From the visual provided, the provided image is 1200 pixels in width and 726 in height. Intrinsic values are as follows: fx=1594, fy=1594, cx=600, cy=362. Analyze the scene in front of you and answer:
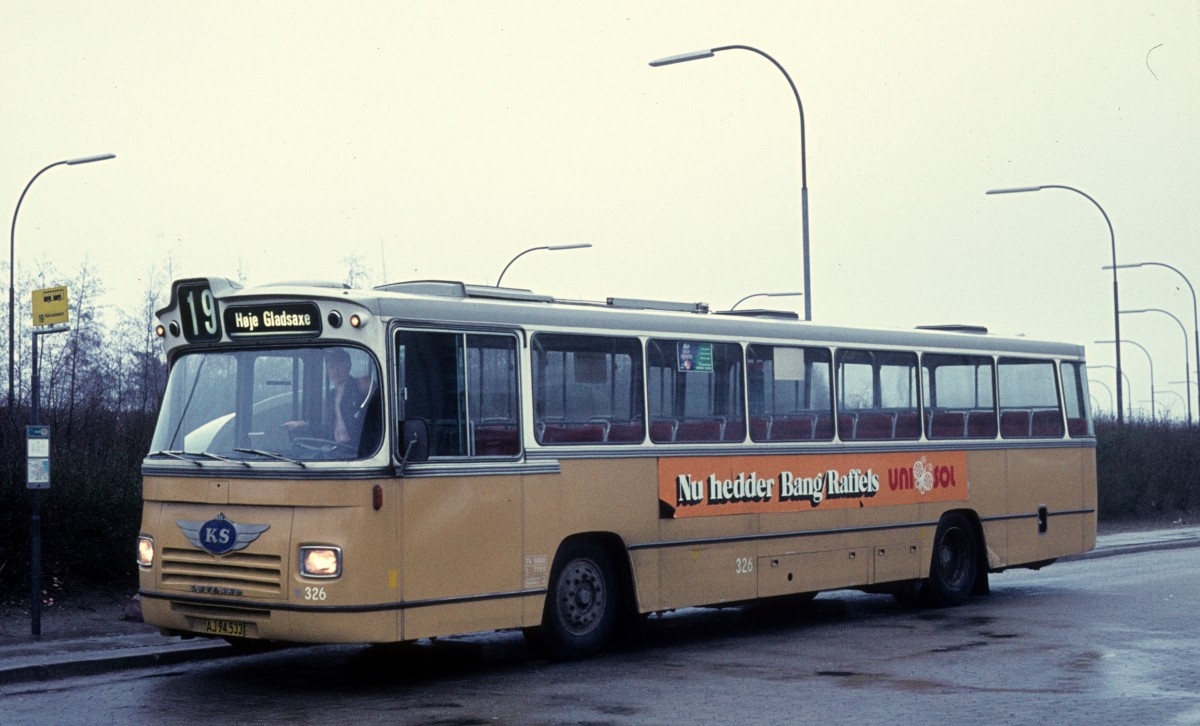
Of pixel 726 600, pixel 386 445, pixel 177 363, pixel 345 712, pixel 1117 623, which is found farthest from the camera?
pixel 1117 623

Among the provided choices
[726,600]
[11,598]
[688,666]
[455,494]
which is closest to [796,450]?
[726,600]

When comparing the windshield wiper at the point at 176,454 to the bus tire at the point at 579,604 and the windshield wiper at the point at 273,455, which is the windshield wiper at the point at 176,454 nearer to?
the windshield wiper at the point at 273,455

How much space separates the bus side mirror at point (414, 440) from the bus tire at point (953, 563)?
747 centimetres

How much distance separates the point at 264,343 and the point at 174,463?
1105 millimetres

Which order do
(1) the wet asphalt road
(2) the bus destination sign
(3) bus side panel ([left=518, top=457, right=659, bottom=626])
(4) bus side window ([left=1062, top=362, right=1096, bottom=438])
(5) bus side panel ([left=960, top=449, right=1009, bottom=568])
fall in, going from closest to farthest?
1. (1) the wet asphalt road
2. (2) the bus destination sign
3. (3) bus side panel ([left=518, top=457, right=659, bottom=626])
4. (5) bus side panel ([left=960, top=449, right=1009, bottom=568])
5. (4) bus side window ([left=1062, top=362, right=1096, bottom=438])

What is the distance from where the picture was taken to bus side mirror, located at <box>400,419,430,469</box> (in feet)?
36.2

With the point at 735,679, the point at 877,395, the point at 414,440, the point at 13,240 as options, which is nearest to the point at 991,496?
the point at 877,395

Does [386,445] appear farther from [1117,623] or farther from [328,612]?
[1117,623]

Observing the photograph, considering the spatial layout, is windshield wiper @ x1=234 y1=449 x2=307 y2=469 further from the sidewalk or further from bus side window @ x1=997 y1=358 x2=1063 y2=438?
bus side window @ x1=997 y1=358 x2=1063 y2=438

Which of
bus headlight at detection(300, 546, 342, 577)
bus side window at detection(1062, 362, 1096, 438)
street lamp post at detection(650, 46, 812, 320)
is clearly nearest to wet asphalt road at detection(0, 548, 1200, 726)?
bus headlight at detection(300, 546, 342, 577)

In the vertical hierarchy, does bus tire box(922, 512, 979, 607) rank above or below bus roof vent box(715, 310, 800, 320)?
below

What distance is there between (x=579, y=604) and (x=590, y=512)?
2.44 feet

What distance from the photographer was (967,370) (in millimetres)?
17594

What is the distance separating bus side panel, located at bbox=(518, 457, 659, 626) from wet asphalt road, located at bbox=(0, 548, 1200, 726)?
28.0 inches
